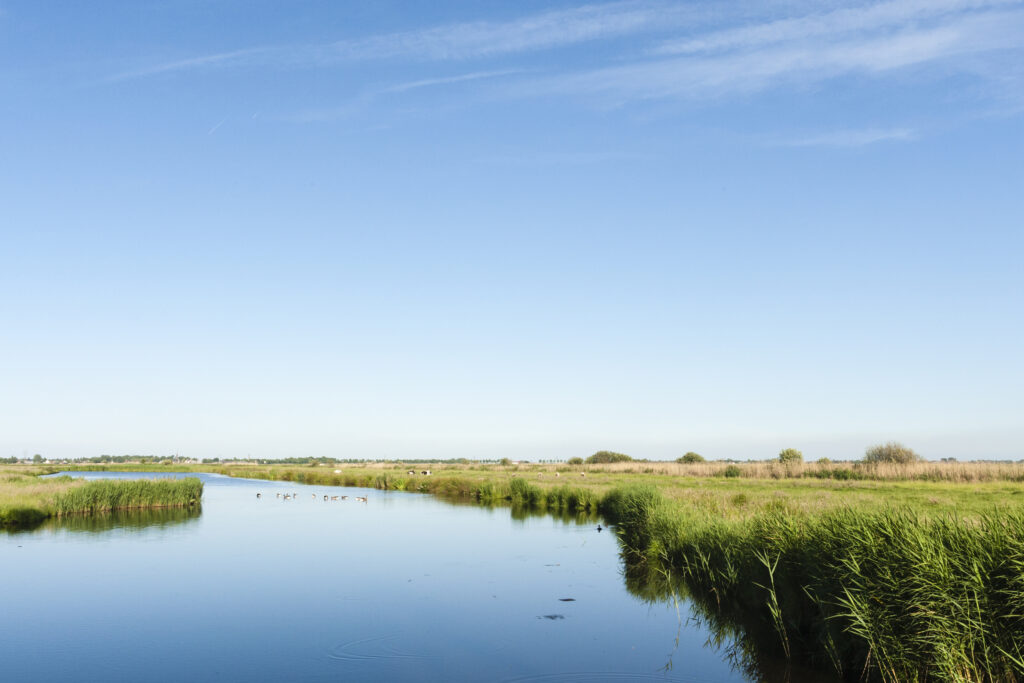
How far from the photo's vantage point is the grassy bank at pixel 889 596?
7797 millimetres

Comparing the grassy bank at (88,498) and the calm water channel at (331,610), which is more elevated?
the grassy bank at (88,498)

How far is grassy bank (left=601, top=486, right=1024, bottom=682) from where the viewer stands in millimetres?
7797

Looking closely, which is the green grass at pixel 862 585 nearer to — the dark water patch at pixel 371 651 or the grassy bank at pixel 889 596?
the grassy bank at pixel 889 596

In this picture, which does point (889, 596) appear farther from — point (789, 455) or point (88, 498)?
point (789, 455)

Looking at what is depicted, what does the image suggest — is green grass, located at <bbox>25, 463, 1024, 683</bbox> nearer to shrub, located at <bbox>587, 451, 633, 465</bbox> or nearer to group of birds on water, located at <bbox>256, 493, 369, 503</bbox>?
group of birds on water, located at <bbox>256, 493, 369, 503</bbox>

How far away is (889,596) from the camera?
339 inches

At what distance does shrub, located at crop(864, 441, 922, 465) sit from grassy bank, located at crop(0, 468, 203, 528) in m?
57.7

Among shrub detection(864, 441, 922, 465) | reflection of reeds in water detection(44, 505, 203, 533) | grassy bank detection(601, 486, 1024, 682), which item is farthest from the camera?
shrub detection(864, 441, 922, 465)

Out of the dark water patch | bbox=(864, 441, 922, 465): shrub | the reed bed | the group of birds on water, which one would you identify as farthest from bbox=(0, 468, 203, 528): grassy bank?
bbox=(864, 441, 922, 465): shrub

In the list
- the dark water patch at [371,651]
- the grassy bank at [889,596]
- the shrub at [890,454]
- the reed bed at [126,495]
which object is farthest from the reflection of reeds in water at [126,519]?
the shrub at [890,454]

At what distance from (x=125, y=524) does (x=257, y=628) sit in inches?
759

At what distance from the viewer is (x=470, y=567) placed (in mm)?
19969

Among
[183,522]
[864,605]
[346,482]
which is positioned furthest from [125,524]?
[346,482]

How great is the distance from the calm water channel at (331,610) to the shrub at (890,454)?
162 feet
